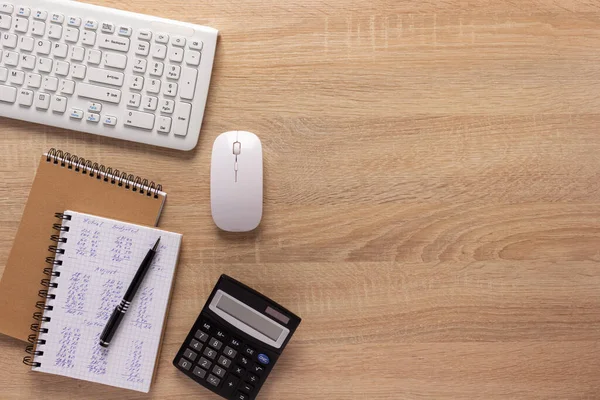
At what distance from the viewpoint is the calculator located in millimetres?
881

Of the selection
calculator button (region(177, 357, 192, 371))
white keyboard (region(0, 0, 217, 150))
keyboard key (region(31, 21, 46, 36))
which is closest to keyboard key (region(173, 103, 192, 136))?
white keyboard (region(0, 0, 217, 150))

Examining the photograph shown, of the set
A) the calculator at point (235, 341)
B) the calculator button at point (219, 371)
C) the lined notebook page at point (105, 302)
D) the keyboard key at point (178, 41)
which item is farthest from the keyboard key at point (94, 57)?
the calculator button at point (219, 371)

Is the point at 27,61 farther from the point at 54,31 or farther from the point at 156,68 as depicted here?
the point at 156,68

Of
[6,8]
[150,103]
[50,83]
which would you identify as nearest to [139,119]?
[150,103]

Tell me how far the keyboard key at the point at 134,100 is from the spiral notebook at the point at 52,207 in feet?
0.34

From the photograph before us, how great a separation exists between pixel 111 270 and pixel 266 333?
0.24 meters

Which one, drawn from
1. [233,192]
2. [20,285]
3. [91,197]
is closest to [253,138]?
[233,192]

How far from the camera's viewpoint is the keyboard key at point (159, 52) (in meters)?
0.86

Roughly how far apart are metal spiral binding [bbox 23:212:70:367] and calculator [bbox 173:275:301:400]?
194 millimetres

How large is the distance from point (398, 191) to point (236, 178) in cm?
24

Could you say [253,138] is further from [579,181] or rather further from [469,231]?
[579,181]

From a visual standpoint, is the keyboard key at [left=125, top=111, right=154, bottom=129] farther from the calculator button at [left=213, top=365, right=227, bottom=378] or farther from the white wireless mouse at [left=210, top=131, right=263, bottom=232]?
the calculator button at [left=213, top=365, right=227, bottom=378]

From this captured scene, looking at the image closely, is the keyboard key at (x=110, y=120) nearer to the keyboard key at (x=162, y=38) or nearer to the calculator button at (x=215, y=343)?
the keyboard key at (x=162, y=38)

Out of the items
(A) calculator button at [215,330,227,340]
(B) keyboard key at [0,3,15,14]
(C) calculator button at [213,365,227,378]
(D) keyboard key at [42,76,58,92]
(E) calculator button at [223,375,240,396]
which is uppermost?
(B) keyboard key at [0,3,15,14]
